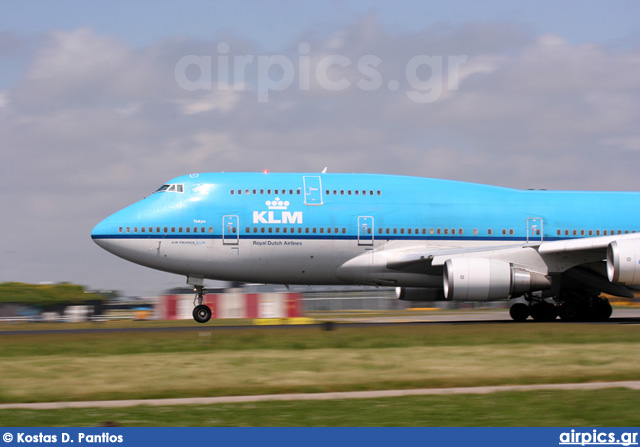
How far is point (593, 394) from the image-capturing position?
1173cm

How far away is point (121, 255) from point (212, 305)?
46.2 ft

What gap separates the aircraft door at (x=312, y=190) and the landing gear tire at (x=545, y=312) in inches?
340

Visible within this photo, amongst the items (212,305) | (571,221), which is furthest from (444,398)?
(212,305)

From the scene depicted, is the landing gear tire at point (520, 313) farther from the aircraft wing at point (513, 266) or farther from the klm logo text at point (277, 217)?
the klm logo text at point (277, 217)

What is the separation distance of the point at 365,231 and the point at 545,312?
7.10m

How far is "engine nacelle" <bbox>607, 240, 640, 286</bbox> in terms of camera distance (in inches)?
962

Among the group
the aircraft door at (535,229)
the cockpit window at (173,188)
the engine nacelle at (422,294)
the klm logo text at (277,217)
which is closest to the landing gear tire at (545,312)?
the aircraft door at (535,229)

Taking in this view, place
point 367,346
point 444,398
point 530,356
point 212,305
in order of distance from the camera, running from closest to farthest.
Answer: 1. point 444,398
2. point 530,356
3. point 367,346
4. point 212,305

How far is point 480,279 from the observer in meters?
25.1

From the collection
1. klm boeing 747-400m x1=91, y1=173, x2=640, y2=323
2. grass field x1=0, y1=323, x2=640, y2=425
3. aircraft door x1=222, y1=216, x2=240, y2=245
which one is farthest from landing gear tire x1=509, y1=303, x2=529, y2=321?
aircraft door x1=222, y1=216, x2=240, y2=245

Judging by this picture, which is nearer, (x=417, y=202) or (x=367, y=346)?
(x=367, y=346)

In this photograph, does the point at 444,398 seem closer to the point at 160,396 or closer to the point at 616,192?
the point at 160,396

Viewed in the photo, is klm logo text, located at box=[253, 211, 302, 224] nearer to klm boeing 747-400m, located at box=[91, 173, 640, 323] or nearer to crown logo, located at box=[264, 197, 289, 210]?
klm boeing 747-400m, located at box=[91, 173, 640, 323]

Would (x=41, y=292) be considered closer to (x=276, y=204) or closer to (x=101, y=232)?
(x=101, y=232)
